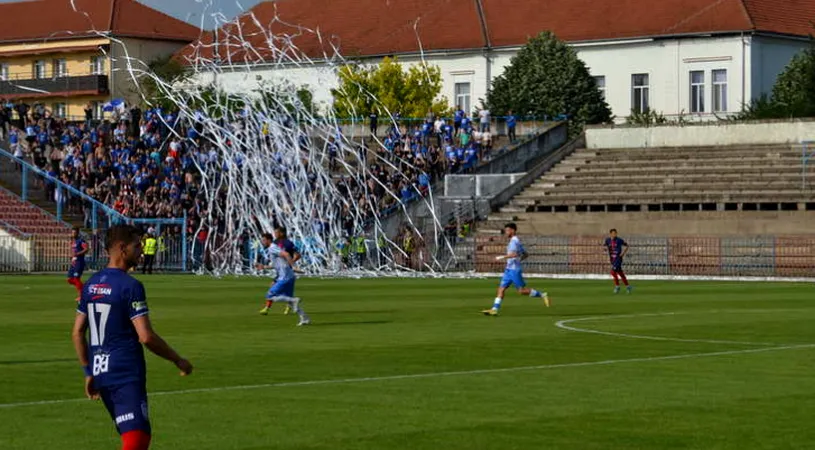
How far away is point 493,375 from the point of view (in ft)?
68.9

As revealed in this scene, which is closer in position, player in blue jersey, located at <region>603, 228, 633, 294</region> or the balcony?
player in blue jersey, located at <region>603, 228, 633, 294</region>

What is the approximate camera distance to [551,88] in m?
96.3

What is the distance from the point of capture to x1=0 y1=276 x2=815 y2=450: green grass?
15594 millimetres

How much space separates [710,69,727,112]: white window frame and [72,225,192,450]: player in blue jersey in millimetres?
89162

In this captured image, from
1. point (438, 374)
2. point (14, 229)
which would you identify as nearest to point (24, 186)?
point (14, 229)

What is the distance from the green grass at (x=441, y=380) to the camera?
15.6 meters

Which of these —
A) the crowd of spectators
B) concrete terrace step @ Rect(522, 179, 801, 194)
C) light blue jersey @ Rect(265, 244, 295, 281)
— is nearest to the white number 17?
light blue jersey @ Rect(265, 244, 295, 281)

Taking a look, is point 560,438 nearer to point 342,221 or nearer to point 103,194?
point 342,221

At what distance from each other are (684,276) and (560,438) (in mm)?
42811

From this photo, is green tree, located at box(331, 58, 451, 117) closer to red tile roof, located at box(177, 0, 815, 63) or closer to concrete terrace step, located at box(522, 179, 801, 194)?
red tile roof, located at box(177, 0, 815, 63)

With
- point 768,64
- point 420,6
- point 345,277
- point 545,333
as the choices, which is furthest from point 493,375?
point 420,6

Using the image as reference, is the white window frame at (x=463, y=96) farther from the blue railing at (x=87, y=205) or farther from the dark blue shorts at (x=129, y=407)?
the dark blue shorts at (x=129, y=407)

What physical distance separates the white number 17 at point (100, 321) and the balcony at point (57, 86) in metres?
118

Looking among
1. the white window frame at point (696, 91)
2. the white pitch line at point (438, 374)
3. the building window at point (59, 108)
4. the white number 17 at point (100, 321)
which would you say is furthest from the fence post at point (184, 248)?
the building window at point (59, 108)
